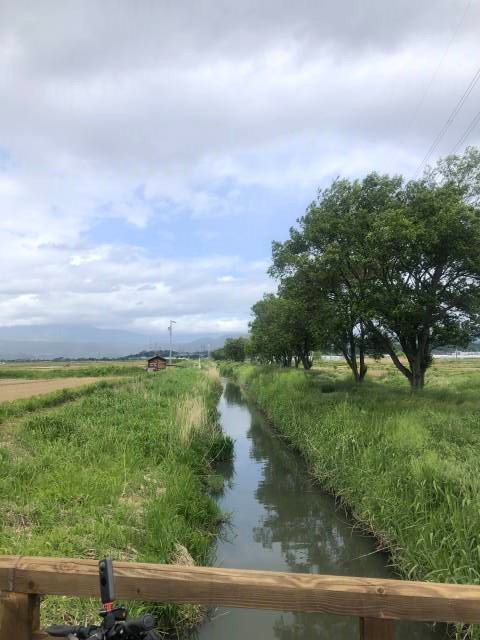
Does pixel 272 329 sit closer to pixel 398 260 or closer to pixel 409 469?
pixel 398 260

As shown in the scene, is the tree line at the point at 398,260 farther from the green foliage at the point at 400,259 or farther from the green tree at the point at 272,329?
the green tree at the point at 272,329

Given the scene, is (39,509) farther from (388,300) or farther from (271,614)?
(388,300)

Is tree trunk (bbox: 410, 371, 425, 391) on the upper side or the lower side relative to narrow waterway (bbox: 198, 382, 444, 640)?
upper

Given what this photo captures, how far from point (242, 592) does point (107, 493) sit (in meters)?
6.67

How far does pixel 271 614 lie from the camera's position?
6.88m

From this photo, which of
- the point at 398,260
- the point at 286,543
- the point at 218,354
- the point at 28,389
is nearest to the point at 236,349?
the point at 218,354

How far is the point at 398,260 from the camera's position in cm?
1656

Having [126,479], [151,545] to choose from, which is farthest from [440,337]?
[151,545]

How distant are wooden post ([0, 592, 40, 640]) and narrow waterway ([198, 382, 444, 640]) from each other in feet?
14.2

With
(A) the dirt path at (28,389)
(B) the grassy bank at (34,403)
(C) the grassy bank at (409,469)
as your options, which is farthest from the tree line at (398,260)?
(A) the dirt path at (28,389)

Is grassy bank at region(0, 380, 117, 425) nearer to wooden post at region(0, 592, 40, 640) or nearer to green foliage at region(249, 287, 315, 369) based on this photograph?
green foliage at region(249, 287, 315, 369)

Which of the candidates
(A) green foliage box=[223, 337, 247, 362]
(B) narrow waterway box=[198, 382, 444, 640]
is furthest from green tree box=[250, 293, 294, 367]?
(A) green foliage box=[223, 337, 247, 362]

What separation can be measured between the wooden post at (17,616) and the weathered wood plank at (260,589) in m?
0.08

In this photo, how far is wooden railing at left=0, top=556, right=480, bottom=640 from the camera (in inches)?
91.4
